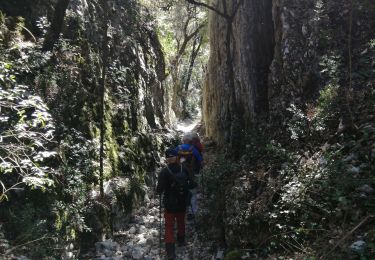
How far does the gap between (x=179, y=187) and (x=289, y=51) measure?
480 cm

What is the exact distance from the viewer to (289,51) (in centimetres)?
996

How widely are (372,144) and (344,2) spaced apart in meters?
5.37

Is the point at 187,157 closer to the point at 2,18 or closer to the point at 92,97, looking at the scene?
the point at 92,97

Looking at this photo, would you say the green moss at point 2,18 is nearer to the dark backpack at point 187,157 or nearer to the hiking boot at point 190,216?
the dark backpack at point 187,157

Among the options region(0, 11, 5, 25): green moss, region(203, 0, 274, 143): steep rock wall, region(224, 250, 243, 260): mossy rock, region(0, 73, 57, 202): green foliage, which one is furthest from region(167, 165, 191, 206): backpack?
region(0, 11, 5, 25): green moss

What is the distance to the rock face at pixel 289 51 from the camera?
888 cm

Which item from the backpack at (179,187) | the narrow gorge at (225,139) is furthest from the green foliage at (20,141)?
the backpack at (179,187)

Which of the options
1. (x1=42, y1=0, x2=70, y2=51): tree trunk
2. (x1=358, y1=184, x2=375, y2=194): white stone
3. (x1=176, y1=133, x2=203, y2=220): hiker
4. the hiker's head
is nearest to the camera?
(x1=358, y1=184, x2=375, y2=194): white stone

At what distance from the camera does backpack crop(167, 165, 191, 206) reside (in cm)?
776

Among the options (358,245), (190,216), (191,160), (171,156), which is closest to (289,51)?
(191,160)

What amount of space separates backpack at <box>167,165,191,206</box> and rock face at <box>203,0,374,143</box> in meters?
3.03

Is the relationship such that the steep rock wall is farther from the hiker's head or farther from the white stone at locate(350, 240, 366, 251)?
the white stone at locate(350, 240, 366, 251)

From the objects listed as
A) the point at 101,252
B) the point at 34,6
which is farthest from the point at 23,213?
the point at 34,6

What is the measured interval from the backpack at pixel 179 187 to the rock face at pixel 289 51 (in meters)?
3.03
